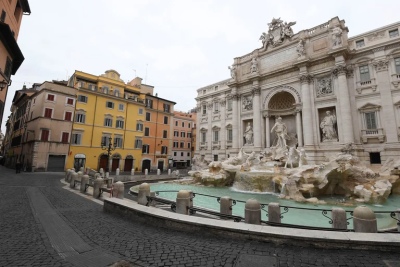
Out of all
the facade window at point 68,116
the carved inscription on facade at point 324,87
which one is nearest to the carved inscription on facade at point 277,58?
the carved inscription on facade at point 324,87

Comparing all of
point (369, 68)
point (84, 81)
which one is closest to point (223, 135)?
point (369, 68)

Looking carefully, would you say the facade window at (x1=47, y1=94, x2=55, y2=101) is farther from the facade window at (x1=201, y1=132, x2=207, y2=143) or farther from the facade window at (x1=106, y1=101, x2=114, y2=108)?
the facade window at (x1=201, y1=132, x2=207, y2=143)

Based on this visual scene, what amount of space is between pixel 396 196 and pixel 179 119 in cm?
3925

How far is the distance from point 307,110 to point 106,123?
28.5 metres

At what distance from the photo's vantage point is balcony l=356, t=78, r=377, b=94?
18.7 m

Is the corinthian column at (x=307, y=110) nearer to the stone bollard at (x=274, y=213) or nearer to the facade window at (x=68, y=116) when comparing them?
the stone bollard at (x=274, y=213)

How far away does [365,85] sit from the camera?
19266mm

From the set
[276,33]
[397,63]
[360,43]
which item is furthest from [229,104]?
[397,63]

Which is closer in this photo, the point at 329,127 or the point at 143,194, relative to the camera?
the point at 143,194

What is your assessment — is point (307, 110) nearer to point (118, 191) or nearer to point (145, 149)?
point (118, 191)

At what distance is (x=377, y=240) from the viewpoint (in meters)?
3.88

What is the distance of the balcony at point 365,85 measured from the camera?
1874 cm

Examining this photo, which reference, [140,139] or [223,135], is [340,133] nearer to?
[223,135]

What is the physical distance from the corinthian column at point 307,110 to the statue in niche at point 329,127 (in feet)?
3.68
